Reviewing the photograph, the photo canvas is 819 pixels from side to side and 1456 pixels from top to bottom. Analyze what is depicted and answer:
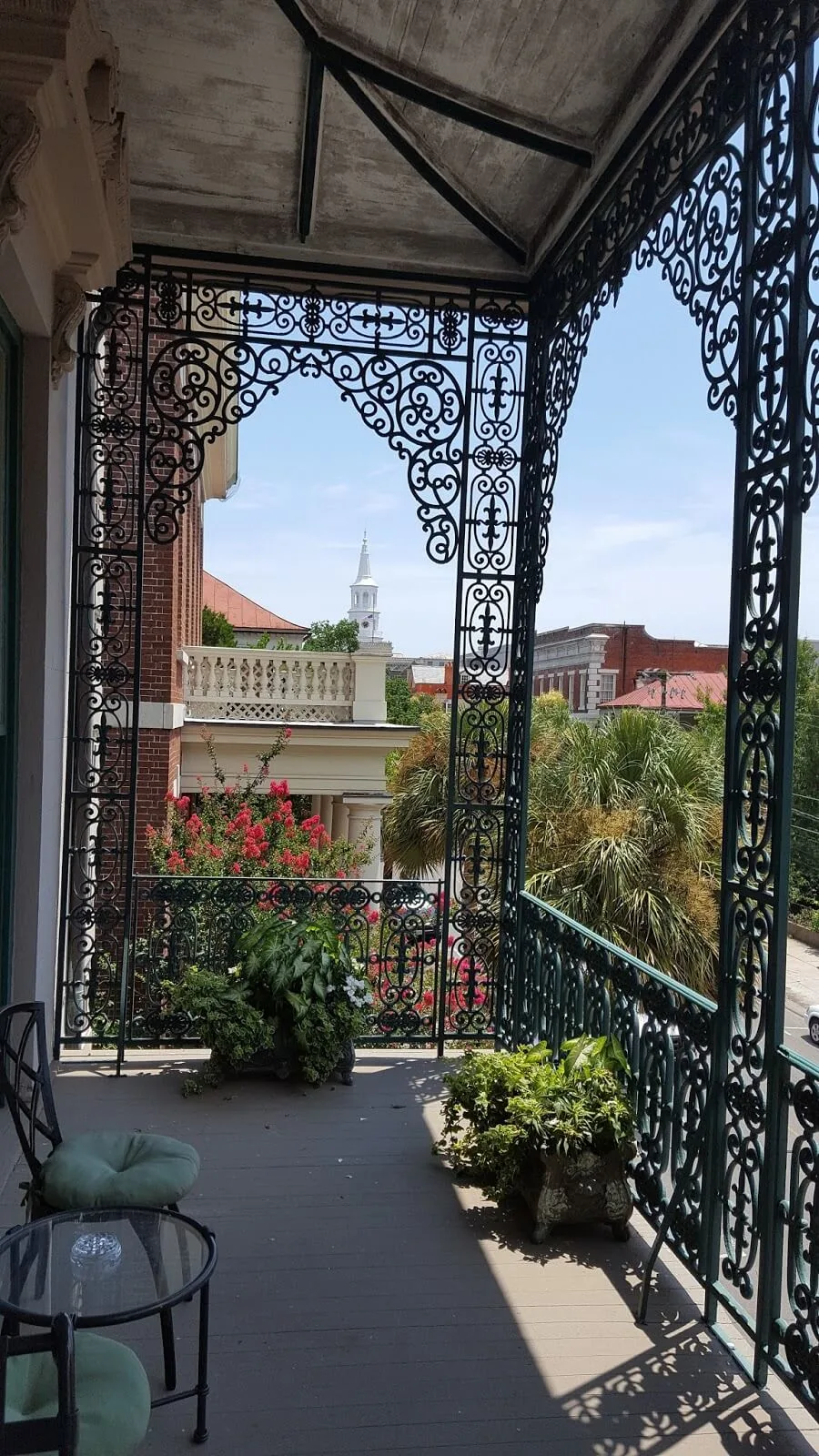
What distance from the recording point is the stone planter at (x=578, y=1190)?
131 inches

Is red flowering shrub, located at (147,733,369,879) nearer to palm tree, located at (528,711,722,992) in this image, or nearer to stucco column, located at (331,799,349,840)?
palm tree, located at (528,711,722,992)

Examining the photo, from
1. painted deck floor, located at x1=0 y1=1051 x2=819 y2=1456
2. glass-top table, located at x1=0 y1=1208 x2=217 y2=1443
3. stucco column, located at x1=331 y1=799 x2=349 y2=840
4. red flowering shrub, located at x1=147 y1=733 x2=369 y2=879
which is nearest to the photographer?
glass-top table, located at x1=0 y1=1208 x2=217 y2=1443

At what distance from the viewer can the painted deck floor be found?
246 centimetres

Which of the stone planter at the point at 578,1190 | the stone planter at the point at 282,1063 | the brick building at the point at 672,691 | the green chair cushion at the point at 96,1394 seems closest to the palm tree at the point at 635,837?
the stone planter at the point at 282,1063

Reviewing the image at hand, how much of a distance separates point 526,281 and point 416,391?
31.0 inches

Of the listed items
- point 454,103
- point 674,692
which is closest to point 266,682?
point 454,103

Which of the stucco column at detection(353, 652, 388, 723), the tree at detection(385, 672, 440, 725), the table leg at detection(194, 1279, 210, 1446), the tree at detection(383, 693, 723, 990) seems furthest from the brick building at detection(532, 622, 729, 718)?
the table leg at detection(194, 1279, 210, 1446)

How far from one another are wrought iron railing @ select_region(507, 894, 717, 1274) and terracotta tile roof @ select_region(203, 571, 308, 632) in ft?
85.0

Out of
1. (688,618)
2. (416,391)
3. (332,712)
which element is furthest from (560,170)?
(688,618)

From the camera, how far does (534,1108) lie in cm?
339

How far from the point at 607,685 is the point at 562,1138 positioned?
36793mm

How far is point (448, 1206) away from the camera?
3.65 metres

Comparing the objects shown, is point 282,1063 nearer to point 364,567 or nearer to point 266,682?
point 266,682

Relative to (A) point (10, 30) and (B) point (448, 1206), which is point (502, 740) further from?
(A) point (10, 30)
